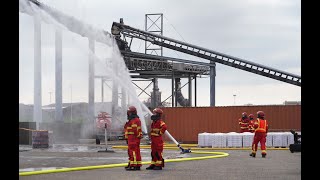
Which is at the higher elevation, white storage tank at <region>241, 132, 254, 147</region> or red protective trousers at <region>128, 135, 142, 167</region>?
red protective trousers at <region>128, 135, 142, 167</region>

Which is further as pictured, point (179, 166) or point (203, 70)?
point (203, 70)

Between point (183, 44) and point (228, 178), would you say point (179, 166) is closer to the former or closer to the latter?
point (228, 178)

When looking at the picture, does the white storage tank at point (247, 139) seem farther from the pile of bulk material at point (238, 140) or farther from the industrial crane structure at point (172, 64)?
the industrial crane structure at point (172, 64)

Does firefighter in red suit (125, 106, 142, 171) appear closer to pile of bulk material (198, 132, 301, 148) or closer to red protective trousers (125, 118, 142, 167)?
red protective trousers (125, 118, 142, 167)

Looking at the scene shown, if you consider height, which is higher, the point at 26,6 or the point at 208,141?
the point at 26,6

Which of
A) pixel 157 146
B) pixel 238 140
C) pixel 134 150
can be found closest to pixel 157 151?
pixel 157 146

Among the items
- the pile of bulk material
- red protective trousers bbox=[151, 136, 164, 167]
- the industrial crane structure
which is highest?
the industrial crane structure

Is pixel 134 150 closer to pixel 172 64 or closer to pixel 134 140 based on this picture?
pixel 134 140

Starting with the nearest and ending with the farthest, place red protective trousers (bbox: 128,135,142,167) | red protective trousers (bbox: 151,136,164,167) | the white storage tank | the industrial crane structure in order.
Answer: red protective trousers (bbox: 128,135,142,167) < red protective trousers (bbox: 151,136,164,167) < the white storage tank < the industrial crane structure

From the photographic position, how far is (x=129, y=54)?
1713 inches

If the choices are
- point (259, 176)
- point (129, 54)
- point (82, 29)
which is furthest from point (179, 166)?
point (129, 54)

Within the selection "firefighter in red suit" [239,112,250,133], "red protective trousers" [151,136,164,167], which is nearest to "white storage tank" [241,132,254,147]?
"firefighter in red suit" [239,112,250,133]

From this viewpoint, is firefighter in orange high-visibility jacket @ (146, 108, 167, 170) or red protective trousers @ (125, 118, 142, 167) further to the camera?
firefighter in orange high-visibility jacket @ (146, 108, 167, 170)
